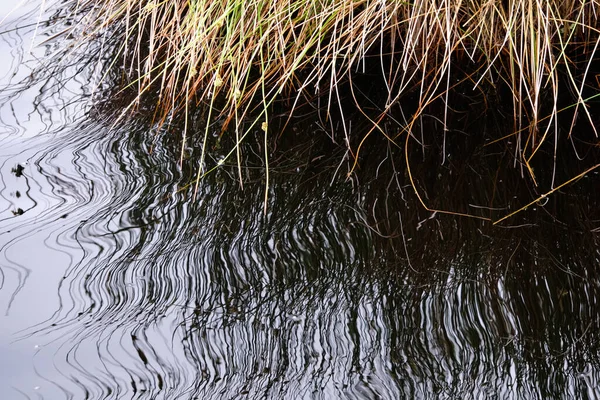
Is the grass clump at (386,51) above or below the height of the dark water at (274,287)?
above

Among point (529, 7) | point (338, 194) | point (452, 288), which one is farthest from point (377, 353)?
point (529, 7)

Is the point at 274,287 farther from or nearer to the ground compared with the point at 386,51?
nearer to the ground

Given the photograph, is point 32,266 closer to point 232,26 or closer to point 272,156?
point 272,156

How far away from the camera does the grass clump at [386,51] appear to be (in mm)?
1785

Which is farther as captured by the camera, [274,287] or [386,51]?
[386,51]

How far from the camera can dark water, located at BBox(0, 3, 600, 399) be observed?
1.19 meters

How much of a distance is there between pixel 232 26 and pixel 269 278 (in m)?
0.78

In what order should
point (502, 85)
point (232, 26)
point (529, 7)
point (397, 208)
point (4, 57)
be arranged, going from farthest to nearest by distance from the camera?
point (4, 57) → point (502, 85) → point (232, 26) → point (529, 7) → point (397, 208)

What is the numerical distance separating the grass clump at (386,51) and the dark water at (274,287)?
0.64ft

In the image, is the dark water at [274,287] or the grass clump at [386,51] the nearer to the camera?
the dark water at [274,287]

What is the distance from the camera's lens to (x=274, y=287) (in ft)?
4.53

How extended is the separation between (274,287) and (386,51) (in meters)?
0.98

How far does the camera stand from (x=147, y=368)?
120 cm

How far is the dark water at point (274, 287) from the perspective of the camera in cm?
119
